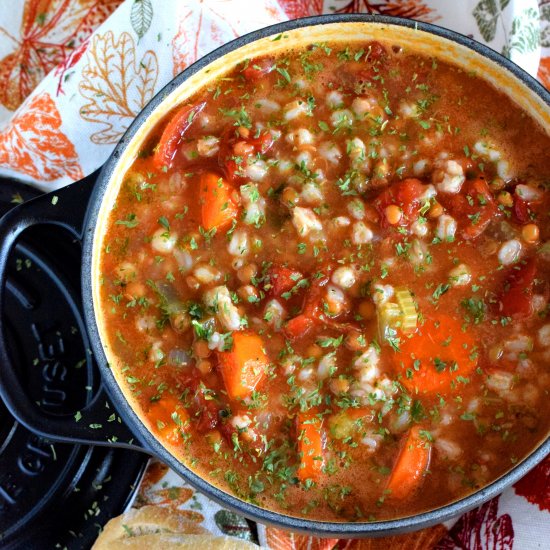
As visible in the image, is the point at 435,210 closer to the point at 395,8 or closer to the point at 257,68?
the point at 257,68

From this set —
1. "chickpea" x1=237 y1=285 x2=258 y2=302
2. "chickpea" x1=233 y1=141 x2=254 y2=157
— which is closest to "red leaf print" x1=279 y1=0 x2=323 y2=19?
"chickpea" x1=233 y1=141 x2=254 y2=157

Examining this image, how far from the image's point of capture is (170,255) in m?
3.22

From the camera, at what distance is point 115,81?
13.1 ft

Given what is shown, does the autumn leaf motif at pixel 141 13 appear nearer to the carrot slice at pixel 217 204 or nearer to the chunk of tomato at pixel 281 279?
the carrot slice at pixel 217 204

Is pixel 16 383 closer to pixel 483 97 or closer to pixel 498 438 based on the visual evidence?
pixel 498 438

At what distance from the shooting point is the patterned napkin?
3.71 metres

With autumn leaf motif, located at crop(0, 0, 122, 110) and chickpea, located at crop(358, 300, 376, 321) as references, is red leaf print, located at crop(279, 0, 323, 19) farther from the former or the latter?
chickpea, located at crop(358, 300, 376, 321)

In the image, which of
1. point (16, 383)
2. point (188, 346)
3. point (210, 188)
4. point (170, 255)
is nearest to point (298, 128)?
point (210, 188)

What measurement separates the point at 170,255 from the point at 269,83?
0.89 m

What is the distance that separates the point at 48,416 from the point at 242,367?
0.81 m

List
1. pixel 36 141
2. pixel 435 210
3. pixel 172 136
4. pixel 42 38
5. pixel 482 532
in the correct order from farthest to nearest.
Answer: pixel 42 38 < pixel 36 141 < pixel 482 532 < pixel 172 136 < pixel 435 210

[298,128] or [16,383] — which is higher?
[298,128]

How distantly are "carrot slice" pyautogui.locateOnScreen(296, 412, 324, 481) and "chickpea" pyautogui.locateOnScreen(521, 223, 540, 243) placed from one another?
1151 mm

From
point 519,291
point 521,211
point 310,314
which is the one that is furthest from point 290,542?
point 521,211
